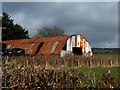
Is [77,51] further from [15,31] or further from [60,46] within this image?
[15,31]

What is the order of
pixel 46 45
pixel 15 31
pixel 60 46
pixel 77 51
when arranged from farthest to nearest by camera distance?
pixel 15 31 → pixel 77 51 → pixel 46 45 → pixel 60 46

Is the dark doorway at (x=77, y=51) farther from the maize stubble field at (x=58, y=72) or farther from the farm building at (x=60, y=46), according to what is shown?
the maize stubble field at (x=58, y=72)

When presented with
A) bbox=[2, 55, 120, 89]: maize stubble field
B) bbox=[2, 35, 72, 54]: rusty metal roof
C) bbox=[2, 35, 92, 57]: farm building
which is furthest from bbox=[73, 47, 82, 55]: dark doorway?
bbox=[2, 55, 120, 89]: maize stubble field

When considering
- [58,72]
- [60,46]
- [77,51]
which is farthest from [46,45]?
[58,72]

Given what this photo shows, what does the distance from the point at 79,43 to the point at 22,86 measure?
17.6 metres

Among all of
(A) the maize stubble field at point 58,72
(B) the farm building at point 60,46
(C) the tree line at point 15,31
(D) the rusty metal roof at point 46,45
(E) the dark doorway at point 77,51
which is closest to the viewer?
(A) the maize stubble field at point 58,72

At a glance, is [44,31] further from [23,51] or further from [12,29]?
[23,51]

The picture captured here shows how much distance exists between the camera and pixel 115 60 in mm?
16172

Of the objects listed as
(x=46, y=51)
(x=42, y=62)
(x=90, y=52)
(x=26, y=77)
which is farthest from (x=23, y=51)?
(x=26, y=77)

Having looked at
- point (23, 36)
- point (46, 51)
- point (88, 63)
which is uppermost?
point (23, 36)

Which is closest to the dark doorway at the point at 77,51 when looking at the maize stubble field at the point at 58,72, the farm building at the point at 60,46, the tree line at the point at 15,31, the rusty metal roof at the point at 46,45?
the farm building at the point at 60,46

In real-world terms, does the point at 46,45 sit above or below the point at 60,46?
above

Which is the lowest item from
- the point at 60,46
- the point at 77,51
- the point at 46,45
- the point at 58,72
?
the point at 58,72

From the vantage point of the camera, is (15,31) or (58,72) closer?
(58,72)
